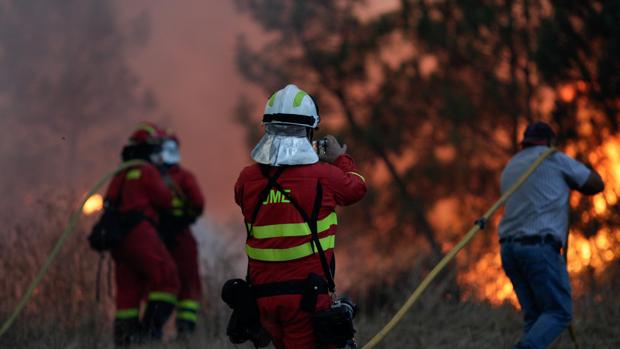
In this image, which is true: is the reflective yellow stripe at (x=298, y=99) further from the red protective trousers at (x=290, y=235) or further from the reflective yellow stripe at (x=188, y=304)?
the reflective yellow stripe at (x=188, y=304)

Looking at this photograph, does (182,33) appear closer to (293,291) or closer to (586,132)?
(586,132)

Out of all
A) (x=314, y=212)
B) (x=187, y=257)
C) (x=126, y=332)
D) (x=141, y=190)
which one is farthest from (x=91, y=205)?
(x=314, y=212)

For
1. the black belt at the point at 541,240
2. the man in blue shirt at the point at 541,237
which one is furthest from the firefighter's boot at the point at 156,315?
the black belt at the point at 541,240

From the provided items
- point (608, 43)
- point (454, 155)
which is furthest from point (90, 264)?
point (454, 155)

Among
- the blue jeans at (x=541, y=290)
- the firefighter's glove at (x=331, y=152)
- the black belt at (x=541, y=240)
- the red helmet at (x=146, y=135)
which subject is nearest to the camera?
the firefighter's glove at (x=331, y=152)

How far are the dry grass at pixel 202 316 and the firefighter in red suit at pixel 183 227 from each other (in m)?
0.21

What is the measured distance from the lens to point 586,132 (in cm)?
1145

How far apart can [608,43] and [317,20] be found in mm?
8965

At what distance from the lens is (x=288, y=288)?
14.2 feet

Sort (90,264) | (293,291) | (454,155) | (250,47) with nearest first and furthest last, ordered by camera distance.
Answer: (293,291)
(90,264)
(454,155)
(250,47)

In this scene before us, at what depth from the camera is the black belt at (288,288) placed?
14.1ft

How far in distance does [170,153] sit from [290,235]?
4142 mm

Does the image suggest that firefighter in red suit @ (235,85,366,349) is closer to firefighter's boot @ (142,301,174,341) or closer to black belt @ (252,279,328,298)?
black belt @ (252,279,328,298)

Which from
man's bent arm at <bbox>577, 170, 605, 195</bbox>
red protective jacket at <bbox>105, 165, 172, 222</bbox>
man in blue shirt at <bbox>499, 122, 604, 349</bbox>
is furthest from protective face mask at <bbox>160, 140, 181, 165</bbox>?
man's bent arm at <bbox>577, 170, 605, 195</bbox>
